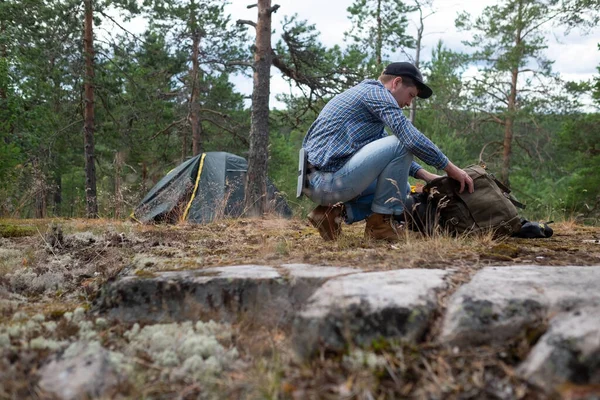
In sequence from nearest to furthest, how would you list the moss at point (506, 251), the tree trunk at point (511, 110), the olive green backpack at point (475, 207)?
1. the moss at point (506, 251)
2. the olive green backpack at point (475, 207)
3. the tree trunk at point (511, 110)

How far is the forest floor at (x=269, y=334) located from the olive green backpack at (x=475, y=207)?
146mm

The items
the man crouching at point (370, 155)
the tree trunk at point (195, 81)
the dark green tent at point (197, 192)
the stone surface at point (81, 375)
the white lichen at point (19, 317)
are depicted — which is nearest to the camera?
the stone surface at point (81, 375)

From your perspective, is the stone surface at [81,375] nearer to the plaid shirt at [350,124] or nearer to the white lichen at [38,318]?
the white lichen at [38,318]

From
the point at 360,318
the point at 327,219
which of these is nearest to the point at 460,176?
the point at 327,219

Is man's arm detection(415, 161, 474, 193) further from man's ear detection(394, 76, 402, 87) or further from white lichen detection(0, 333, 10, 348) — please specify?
white lichen detection(0, 333, 10, 348)

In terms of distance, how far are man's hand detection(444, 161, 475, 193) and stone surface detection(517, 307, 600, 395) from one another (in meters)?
1.84

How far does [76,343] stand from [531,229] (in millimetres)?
3213

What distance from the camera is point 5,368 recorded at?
1.49 metres

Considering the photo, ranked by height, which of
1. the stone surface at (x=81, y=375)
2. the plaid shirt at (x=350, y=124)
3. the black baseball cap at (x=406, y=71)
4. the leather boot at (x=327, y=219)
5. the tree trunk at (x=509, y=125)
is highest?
the tree trunk at (x=509, y=125)

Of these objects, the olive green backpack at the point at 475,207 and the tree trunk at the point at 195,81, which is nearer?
the olive green backpack at the point at 475,207

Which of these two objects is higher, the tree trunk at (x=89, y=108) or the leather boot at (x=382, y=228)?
the tree trunk at (x=89, y=108)

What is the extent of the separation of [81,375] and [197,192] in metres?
7.46

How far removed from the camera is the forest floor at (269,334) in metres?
Result: 1.35

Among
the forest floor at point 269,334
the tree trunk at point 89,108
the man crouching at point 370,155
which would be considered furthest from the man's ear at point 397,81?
the tree trunk at point 89,108
